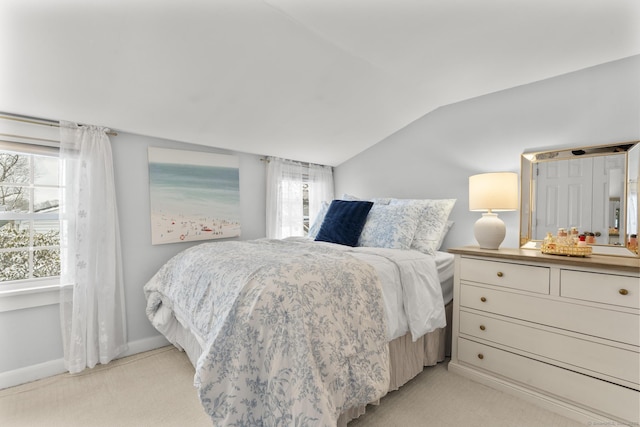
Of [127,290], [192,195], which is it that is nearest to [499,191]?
[192,195]

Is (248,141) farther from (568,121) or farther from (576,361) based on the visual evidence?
(576,361)

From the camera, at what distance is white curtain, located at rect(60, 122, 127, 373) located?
210 cm

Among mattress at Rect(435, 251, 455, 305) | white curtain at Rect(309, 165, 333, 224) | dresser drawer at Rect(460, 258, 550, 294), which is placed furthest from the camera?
white curtain at Rect(309, 165, 333, 224)

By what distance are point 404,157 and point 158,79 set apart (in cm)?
235

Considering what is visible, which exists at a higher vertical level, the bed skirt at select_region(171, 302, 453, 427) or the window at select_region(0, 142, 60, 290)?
the window at select_region(0, 142, 60, 290)

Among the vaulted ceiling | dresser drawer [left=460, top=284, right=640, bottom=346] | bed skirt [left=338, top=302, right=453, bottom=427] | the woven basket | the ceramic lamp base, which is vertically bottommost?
bed skirt [left=338, top=302, right=453, bottom=427]

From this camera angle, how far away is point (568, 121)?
2088mm

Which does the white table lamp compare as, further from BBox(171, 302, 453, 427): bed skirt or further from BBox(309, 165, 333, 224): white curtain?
BBox(309, 165, 333, 224): white curtain

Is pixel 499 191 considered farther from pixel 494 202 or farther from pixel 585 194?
pixel 585 194

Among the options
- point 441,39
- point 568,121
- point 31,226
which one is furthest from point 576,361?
point 31,226

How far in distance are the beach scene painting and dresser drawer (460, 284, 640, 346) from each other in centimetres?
224

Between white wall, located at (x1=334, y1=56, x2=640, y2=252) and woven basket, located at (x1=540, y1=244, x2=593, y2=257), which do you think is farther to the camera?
white wall, located at (x1=334, y1=56, x2=640, y2=252)

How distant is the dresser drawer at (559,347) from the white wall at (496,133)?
787 millimetres

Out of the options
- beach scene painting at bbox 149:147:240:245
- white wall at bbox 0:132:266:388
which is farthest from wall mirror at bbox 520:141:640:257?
white wall at bbox 0:132:266:388
